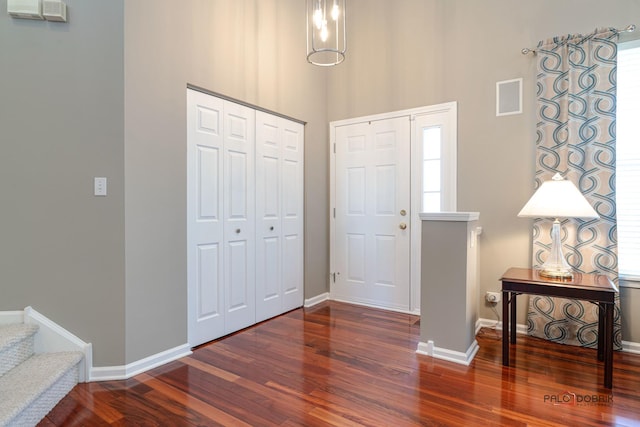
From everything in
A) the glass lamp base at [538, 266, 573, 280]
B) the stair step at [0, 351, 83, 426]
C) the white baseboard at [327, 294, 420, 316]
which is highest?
the glass lamp base at [538, 266, 573, 280]

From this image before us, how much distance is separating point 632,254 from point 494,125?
4.82 feet

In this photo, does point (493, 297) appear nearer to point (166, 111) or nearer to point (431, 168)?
point (431, 168)

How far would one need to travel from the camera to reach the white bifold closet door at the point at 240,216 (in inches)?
107

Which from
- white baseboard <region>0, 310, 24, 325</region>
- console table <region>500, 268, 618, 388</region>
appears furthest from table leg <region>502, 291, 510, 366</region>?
white baseboard <region>0, 310, 24, 325</region>

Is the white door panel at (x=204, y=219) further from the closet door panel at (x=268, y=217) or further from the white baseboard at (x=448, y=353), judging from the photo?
the white baseboard at (x=448, y=353)

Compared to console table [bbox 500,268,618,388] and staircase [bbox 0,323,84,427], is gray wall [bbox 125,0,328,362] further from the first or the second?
console table [bbox 500,268,618,388]

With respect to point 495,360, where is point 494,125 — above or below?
above

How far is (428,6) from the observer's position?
3387 millimetres

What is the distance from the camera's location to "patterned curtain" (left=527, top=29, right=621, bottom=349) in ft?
8.52

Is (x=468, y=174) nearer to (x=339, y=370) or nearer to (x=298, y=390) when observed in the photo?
(x=339, y=370)

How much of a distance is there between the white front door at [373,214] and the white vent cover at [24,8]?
9.01ft

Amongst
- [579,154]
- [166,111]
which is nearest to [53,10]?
[166,111]

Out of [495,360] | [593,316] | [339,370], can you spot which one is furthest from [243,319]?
[593,316]

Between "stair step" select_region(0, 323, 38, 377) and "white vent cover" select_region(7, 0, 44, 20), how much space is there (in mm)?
1937
